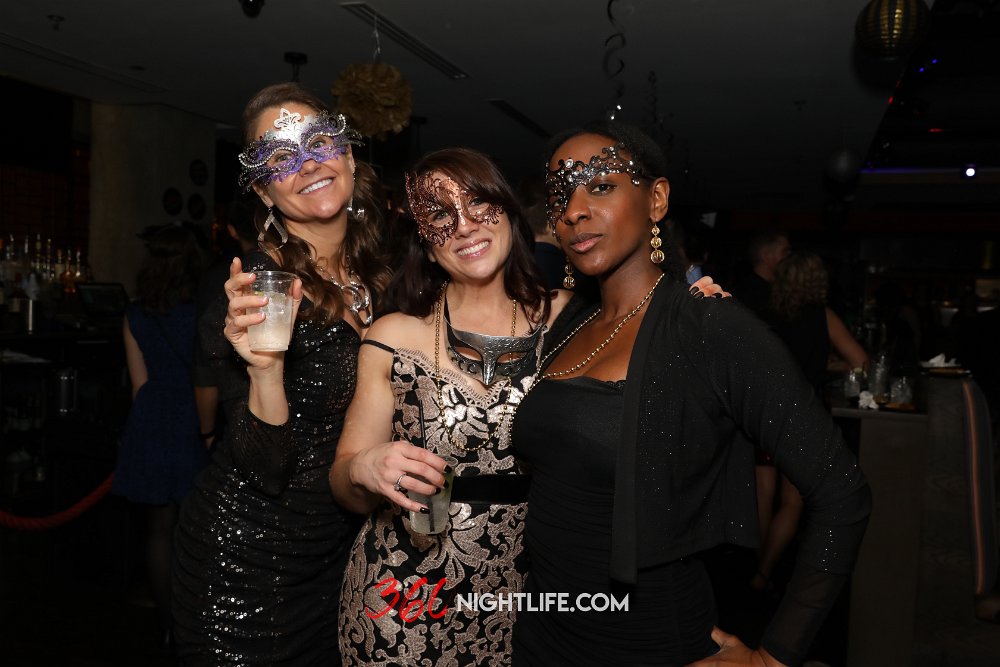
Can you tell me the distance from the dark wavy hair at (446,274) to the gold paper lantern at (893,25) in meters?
2.86

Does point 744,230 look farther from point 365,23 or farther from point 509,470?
point 509,470

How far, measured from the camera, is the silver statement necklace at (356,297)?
191cm

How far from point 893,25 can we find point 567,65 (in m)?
3.02

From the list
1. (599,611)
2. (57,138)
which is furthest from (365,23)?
(57,138)

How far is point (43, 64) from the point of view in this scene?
6977 millimetres

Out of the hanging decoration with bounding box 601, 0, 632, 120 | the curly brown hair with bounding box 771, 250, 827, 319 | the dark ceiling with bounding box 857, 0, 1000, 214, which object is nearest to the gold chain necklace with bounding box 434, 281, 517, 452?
the curly brown hair with bounding box 771, 250, 827, 319

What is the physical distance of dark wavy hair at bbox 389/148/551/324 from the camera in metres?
1.75

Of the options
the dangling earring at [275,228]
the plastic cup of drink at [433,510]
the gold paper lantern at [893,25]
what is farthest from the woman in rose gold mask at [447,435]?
the gold paper lantern at [893,25]

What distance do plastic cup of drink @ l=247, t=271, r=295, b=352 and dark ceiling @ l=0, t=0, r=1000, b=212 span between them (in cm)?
396

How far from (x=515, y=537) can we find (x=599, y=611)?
284mm

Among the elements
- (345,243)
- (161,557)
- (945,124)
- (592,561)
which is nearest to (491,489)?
(592,561)

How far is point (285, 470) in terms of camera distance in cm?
170

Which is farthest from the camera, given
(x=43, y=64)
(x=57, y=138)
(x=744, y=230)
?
(x=744, y=230)

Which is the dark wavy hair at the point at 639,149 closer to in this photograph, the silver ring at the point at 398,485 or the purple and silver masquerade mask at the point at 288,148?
the purple and silver masquerade mask at the point at 288,148
